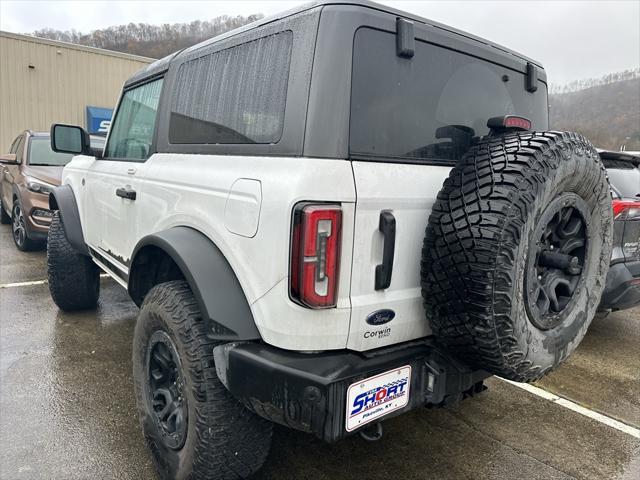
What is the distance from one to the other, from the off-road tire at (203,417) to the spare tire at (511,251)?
86 cm

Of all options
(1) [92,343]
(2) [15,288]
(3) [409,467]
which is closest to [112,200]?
(1) [92,343]

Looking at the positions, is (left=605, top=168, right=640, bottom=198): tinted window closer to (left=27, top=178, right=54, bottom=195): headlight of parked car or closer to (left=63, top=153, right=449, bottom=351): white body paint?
(left=63, top=153, right=449, bottom=351): white body paint

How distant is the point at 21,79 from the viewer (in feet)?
51.6

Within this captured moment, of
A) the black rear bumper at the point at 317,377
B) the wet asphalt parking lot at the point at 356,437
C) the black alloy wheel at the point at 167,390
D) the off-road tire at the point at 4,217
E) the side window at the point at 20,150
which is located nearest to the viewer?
the black rear bumper at the point at 317,377

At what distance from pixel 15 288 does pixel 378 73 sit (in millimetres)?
4949

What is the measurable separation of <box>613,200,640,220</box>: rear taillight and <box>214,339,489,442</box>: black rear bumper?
8.32ft

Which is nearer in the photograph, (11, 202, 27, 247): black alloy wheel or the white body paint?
the white body paint

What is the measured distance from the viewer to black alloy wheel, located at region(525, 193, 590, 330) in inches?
72.4

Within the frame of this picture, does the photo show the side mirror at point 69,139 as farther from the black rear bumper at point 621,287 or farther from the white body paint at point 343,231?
the black rear bumper at point 621,287

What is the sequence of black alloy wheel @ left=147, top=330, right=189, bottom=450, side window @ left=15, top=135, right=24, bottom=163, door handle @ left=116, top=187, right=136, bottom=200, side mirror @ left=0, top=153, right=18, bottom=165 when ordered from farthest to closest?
side window @ left=15, top=135, right=24, bottom=163 < side mirror @ left=0, top=153, right=18, bottom=165 < door handle @ left=116, top=187, right=136, bottom=200 < black alloy wheel @ left=147, top=330, right=189, bottom=450

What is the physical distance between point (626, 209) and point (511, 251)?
8.90 feet

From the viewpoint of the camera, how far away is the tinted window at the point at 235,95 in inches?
74.1

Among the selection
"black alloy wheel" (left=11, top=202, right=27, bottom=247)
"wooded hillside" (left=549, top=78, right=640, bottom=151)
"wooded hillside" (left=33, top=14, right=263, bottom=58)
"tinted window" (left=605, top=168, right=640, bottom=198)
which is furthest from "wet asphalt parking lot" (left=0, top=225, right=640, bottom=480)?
"wooded hillside" (left=33, top=14, right=263, bottom=58)

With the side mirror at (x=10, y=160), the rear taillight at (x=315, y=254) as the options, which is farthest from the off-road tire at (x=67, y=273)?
the side mirror at (x=10, y=160)
